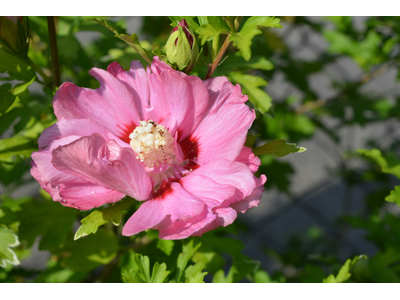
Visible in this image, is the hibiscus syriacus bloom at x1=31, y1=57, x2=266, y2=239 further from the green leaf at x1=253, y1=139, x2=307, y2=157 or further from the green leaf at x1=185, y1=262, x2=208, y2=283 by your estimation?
the green leaf at x1=185, y1=262, x2=208, y2=283

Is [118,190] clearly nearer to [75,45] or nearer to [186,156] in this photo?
[186,156]

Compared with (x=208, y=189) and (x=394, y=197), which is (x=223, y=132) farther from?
(x=394, y=197)

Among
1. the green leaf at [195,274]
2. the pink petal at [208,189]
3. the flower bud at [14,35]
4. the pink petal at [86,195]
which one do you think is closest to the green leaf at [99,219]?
the pink petal at [86,195]

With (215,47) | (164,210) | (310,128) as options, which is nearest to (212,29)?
(215,47)

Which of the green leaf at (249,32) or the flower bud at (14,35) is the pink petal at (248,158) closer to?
the green leaf at (249,32)

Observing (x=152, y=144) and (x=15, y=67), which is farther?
(x=15, y=67)

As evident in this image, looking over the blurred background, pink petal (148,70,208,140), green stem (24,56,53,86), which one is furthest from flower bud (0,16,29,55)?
pink petal (148,70,208,140)

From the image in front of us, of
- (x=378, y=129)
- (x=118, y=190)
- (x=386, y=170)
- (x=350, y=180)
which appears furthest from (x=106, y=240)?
(x=378, y=129)
